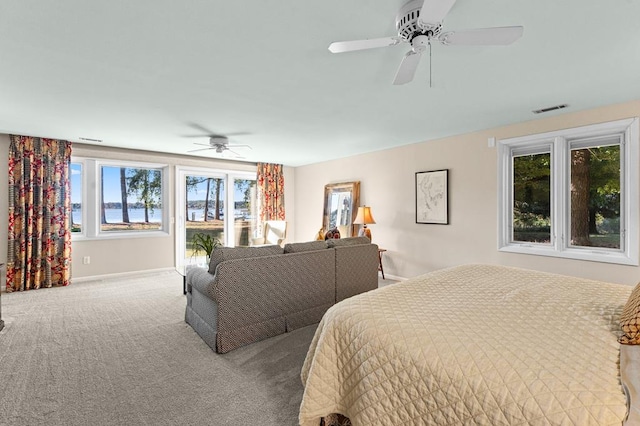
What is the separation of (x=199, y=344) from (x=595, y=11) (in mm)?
3550

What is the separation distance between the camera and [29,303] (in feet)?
12.2

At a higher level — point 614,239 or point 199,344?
point 614,239

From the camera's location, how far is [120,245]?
517 cm

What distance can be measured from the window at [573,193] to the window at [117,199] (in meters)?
5.77

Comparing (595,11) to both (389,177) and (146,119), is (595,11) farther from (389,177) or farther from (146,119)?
(146,119)

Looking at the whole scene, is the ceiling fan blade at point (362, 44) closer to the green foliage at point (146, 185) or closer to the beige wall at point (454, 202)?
the beige wall at point (454, 202)

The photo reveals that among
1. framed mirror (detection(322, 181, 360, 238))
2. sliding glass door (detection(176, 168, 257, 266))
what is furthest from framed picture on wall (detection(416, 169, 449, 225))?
sliding glass door (detection(176, 168, 257, 266))

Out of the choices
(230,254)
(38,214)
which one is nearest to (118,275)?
(38,214)

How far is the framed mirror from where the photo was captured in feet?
18.5

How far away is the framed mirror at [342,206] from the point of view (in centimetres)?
562

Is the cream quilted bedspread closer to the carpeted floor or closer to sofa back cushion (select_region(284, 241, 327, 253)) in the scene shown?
the carpeted floor

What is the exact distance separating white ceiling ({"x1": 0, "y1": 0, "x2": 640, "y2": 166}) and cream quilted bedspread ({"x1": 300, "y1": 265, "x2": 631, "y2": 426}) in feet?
5.25

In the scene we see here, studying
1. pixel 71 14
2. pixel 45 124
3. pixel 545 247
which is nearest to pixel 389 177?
pixel 545 247

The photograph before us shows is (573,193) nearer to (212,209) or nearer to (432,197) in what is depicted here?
(432,197)
